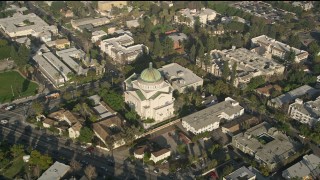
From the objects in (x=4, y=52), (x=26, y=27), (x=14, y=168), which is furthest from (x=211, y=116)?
(x=26, y=27)

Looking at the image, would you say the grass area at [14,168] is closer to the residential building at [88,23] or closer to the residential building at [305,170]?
the residential building at [305,170]

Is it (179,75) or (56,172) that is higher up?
(179,75)

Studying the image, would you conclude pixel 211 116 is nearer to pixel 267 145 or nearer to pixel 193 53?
pixel 267 145

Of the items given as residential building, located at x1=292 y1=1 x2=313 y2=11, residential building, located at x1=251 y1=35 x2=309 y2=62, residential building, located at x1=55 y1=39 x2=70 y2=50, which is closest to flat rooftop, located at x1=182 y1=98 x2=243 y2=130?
residential building, located at x1=251 y1=35 x2=309 y2=62

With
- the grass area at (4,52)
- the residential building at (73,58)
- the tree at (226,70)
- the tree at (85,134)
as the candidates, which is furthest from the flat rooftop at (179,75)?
the grass area at (4,52)

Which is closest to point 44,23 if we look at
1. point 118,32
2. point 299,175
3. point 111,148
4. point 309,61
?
point 118,32

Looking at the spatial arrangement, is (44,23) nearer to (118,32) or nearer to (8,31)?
(8,31)
